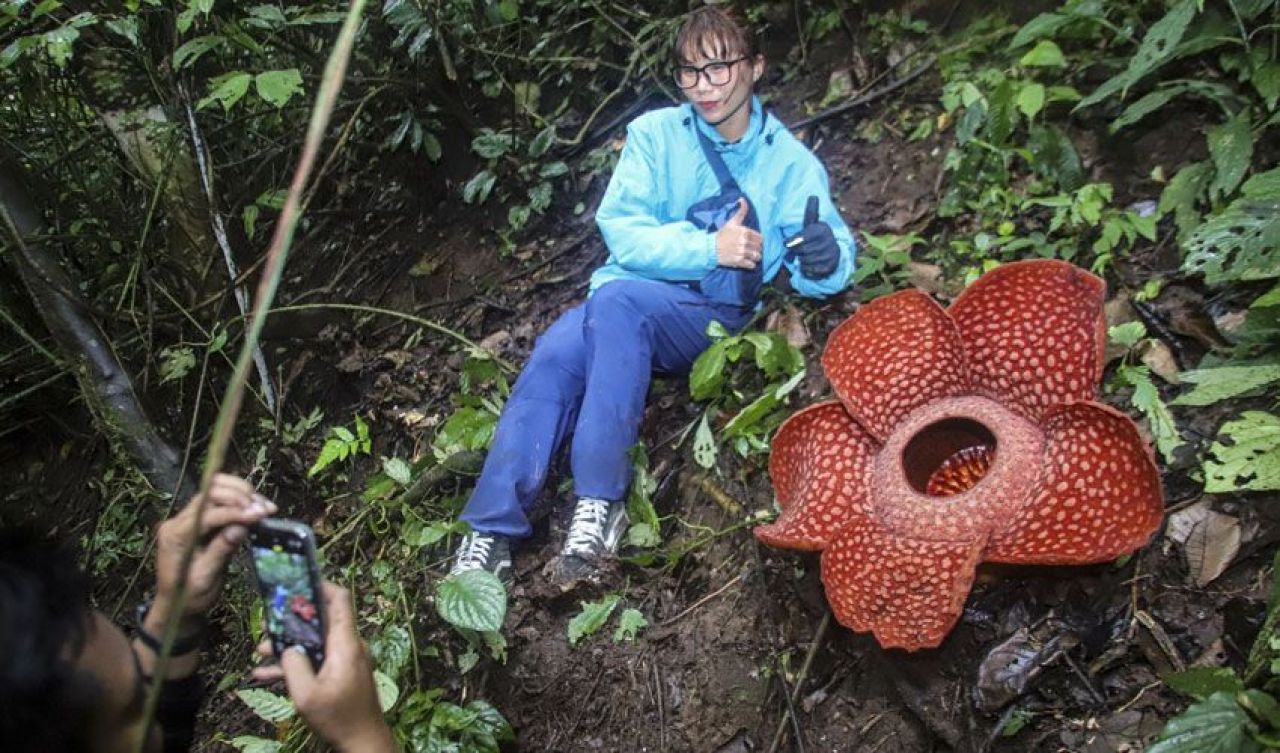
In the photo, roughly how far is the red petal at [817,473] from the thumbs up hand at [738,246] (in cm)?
89

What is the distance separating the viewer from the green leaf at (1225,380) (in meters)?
1.93

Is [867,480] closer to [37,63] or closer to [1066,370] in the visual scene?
[1066,370]

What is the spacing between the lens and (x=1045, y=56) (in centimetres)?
308

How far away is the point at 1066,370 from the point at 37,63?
353cm

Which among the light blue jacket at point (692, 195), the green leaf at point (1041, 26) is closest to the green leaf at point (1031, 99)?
the green leaf at point (1041, 26)

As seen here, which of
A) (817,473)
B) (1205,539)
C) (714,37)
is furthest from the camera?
(714,37)

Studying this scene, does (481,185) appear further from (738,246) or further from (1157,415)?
(1157,415)

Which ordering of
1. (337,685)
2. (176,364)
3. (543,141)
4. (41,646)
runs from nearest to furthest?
(41,646) → (337,685) → (176,364) → (543,141)

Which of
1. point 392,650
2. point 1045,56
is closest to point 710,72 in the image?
point 1045,56

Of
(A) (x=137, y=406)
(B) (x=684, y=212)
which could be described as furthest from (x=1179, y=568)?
(A) (x=137, y=406)

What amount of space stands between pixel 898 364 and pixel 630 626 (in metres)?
1.09

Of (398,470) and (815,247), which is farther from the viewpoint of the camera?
(398,470)

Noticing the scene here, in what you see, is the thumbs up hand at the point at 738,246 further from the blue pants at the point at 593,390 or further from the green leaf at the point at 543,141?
the green leaf at the point at 543,141

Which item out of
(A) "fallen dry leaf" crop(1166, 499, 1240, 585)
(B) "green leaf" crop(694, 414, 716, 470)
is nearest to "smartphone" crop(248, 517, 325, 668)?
(B) "green leaf" crop(694, 414, 716, 470)
